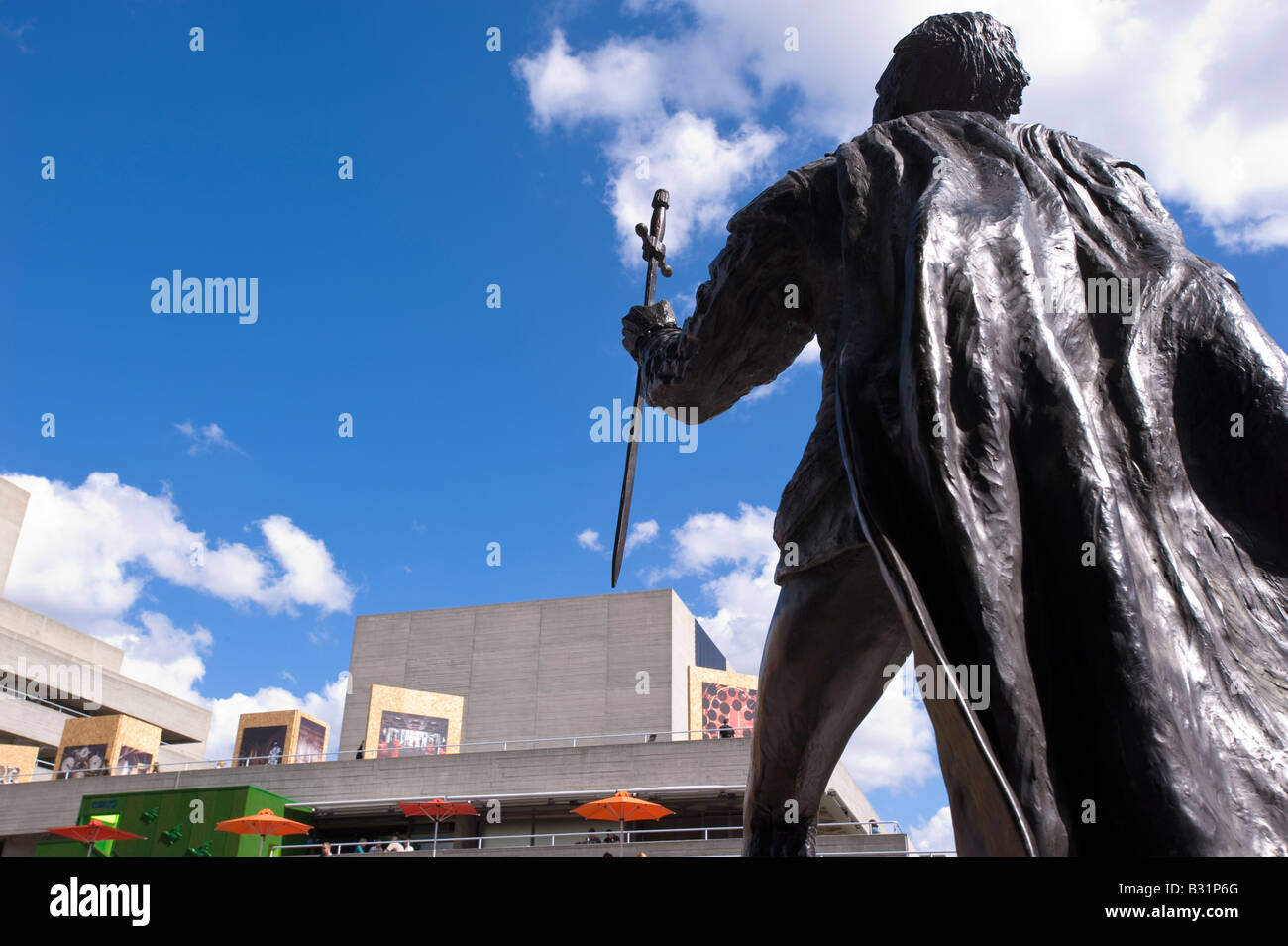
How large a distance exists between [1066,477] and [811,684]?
932mm

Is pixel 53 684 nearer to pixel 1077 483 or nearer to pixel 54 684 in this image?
pixel 54 684

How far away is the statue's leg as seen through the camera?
2.50m

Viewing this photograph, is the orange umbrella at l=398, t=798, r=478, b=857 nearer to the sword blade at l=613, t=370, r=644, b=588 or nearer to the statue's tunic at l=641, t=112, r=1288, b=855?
the sword blade at l=613, t=370, r=644, b=588

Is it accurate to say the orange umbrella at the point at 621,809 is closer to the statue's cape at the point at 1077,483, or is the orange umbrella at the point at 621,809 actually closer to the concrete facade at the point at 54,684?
the statue's cape at the point at 1077,483

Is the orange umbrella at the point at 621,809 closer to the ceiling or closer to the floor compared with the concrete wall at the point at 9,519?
closer to the floor

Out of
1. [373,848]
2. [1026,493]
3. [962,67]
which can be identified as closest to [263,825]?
[373,848]

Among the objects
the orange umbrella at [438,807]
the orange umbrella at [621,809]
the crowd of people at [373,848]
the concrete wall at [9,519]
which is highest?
the concrete wall at [9,519]

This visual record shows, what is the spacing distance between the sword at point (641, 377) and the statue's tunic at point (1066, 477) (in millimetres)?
913

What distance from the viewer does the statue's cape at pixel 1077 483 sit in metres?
1.67

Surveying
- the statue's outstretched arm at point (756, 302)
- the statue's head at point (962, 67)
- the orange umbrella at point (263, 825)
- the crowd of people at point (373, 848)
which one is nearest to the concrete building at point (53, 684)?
the crowd of people at point (373, 848)

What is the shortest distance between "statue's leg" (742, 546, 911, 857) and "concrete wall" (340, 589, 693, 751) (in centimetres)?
4292

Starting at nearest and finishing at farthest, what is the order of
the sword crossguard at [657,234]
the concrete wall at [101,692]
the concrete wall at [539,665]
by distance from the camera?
1. the sword crossguard at [657,234]
2. the concrete wall at [539,665]
3. the concrete wall at [101,692]

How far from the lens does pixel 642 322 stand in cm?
340
